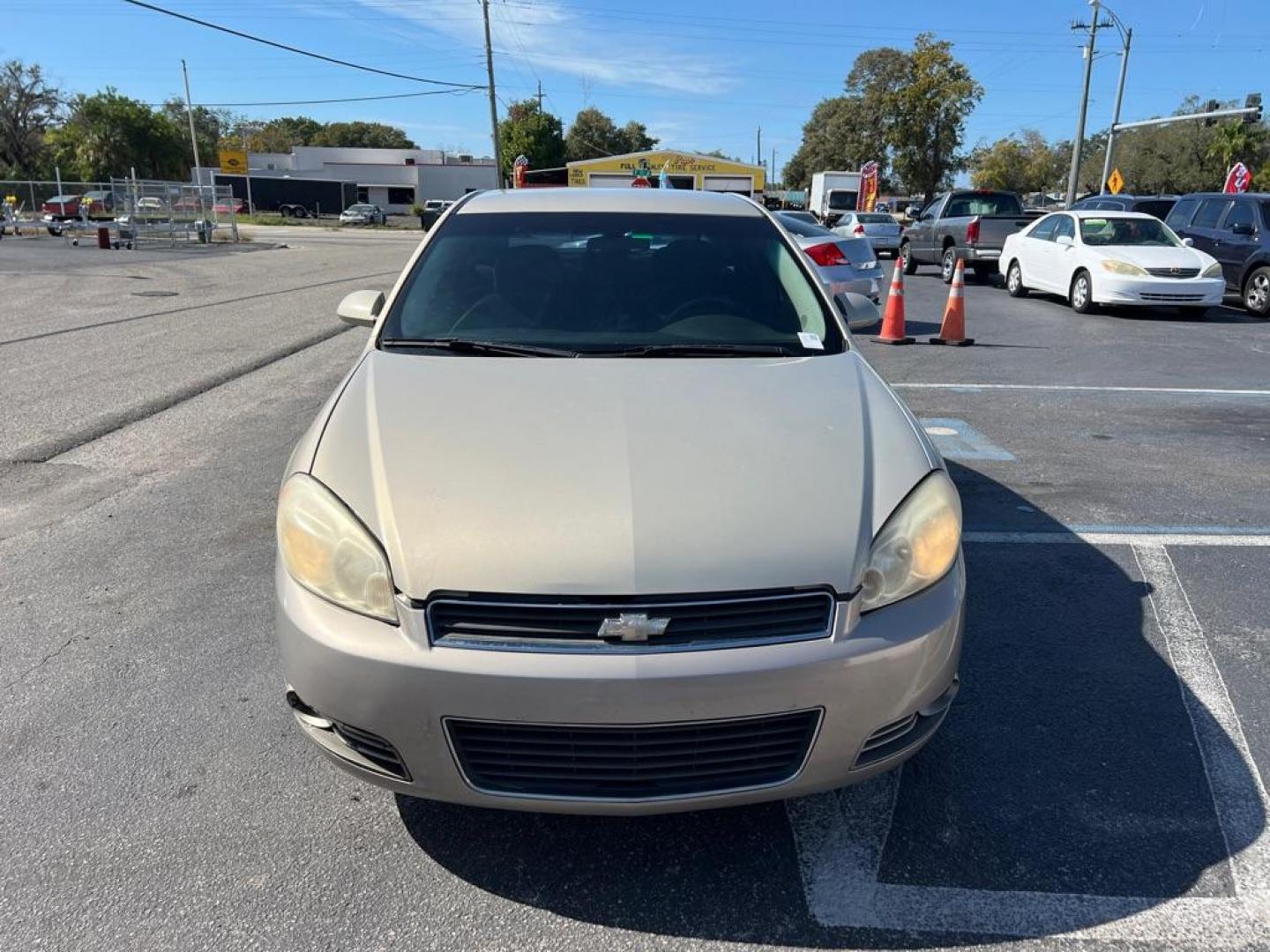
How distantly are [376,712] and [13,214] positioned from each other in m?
40.6

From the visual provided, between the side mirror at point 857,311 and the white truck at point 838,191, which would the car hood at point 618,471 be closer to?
the side mirror at point 857,311

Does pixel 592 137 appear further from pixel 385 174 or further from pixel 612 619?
pixel 612 619

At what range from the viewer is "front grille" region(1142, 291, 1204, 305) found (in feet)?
41.8

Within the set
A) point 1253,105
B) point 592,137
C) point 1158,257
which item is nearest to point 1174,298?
point 1158,257

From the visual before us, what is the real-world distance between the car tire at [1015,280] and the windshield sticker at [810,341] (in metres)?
13.9

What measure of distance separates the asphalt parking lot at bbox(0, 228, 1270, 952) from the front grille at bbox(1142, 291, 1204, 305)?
8.00 m

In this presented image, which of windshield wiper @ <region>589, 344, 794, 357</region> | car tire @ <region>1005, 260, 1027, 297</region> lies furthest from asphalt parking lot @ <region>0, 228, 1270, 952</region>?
car tire @ <region>1005, 260, 1027, 297</region>

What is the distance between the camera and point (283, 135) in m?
125

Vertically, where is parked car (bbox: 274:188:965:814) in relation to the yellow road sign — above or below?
below

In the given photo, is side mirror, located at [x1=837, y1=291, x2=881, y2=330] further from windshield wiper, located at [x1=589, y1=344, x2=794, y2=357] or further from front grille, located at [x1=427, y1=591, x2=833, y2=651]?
front grille, located at [x1=427, y1=591, x2=833, y2=651]

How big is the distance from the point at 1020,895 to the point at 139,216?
100ft

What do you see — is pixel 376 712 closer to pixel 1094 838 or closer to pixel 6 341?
pixel 1094 838

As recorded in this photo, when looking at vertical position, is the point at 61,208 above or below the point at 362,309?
above

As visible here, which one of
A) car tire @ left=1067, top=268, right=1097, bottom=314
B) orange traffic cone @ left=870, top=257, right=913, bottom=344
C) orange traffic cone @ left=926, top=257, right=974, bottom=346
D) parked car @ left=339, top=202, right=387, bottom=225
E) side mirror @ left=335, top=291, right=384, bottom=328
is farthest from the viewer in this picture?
parked car @ left=339, top=202, right=387, bottom=225
